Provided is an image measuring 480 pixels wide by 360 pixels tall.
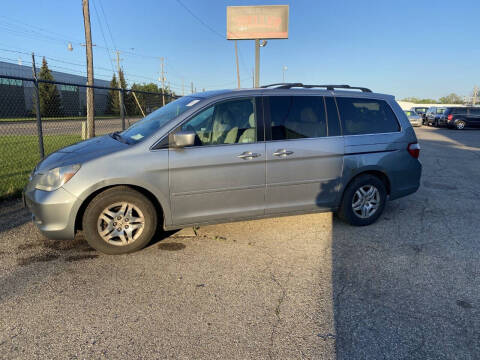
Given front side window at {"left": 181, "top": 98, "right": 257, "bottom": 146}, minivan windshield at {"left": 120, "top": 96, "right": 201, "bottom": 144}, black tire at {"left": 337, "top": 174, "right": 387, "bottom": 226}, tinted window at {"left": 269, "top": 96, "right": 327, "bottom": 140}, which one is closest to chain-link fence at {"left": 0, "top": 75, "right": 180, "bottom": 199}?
minivan windshield at {"left": 120, "top": 96, "right": 201, "bottom": 144}

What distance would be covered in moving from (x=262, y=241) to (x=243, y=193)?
66 centimetres

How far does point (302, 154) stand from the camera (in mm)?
4031

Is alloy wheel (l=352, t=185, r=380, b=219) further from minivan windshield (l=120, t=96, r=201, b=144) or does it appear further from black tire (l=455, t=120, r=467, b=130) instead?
black tire (l=455, t=120, r=467, b=130)

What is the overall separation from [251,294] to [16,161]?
25.2ft

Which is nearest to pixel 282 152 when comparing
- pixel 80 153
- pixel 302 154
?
pixel 302 154

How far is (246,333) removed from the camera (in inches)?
93.9

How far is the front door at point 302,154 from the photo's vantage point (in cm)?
396

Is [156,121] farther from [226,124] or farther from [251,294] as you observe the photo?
[251,294]

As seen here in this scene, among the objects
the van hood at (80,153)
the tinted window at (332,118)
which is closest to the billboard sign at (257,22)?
the tinted window at (332,118)

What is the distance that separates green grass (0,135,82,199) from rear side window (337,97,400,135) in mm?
5478

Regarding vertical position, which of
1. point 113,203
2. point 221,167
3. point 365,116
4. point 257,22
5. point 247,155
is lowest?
point 113,203

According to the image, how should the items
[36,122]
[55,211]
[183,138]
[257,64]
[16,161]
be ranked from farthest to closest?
[257,64], [16,161], [36,122], [183,138], [55,211]

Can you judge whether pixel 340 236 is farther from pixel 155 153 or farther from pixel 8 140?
pixel 8 140

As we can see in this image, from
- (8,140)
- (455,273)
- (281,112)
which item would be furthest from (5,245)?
(8,140)
